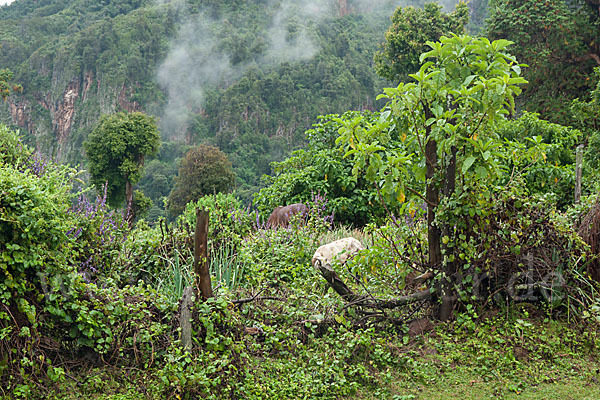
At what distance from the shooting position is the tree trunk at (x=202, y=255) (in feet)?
10.9

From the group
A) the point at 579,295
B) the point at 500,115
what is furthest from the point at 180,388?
the point at 579,295

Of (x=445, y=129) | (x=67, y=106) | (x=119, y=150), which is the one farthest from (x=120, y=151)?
(x=67, y=106)

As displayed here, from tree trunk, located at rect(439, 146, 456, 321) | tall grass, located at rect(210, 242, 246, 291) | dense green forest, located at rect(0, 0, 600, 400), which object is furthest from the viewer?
tall grass, located at rect(210, 242, 246, 291)

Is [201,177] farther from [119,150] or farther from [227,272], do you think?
[227,272]

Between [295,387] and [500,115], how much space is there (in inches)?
92.0

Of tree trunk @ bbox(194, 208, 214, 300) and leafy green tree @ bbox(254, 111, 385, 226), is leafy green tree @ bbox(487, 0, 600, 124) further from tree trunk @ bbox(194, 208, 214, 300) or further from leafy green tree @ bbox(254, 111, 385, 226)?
tree trunk @ bbox(194, 208, 214, 300)

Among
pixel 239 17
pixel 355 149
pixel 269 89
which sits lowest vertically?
pixel 269 89

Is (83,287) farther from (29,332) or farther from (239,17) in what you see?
(239,17)

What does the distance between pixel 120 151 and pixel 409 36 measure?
16.8 meters

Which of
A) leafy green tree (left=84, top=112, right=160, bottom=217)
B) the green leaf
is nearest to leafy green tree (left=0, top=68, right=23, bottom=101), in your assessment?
leafy green tree (left=84, top=112, right=160, bottom=217)

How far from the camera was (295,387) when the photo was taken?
315 cm

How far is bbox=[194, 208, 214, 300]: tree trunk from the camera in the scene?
3312mm

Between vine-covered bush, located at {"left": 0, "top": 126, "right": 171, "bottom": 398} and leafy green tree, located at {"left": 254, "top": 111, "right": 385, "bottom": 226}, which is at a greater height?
vine-covered bush, located at {"left": 0, "top": 126, "right": 171, "bottom": 398}

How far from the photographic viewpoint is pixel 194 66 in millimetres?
88625
